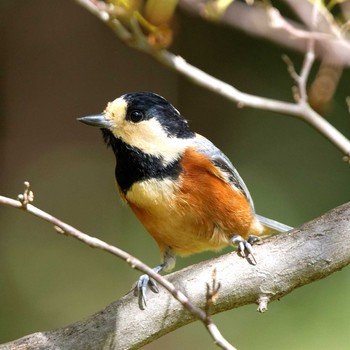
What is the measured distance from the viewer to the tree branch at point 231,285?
8.48ft

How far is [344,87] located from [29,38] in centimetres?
177

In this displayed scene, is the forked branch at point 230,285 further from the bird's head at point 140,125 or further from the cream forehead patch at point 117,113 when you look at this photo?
the cream forehead patch at point 117,113

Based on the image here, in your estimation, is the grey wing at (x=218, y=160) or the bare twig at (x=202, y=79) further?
the grey wing at (x=218, y=160)

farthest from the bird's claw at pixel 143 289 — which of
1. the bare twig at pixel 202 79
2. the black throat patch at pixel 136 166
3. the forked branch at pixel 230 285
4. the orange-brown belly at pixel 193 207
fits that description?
the bare twig at pixel 202 79

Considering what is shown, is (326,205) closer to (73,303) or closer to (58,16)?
(73,303)

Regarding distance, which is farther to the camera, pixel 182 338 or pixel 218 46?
pixel 218 46

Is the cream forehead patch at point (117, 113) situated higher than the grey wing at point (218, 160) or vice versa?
the cream forehead patch at point (117, 113)

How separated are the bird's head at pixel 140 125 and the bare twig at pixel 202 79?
2.21 feet

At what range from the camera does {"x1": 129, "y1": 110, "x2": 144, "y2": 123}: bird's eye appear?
3111mm

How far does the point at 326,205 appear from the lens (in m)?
4.71

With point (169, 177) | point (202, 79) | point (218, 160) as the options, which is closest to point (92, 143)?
point (218, 160)

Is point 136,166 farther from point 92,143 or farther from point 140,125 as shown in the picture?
point 92,143


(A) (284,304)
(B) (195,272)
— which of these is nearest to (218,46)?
(A) (284,304)

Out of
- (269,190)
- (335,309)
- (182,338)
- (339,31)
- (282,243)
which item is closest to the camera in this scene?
(339,31)
